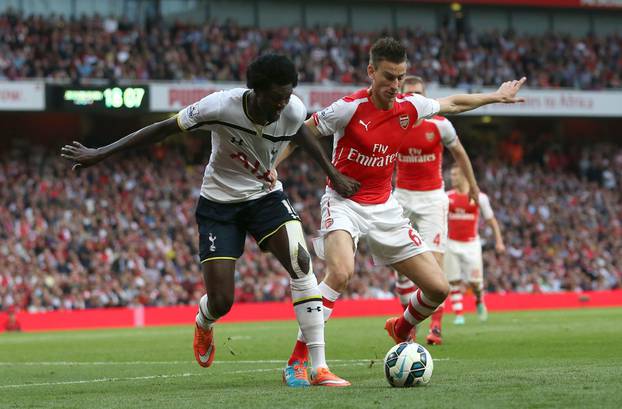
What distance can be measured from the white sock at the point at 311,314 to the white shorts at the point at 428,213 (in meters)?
4.91

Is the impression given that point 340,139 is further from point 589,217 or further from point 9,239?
point 589,217

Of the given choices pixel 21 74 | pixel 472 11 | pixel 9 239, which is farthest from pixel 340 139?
pixel 472 11

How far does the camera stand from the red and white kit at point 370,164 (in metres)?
9.52

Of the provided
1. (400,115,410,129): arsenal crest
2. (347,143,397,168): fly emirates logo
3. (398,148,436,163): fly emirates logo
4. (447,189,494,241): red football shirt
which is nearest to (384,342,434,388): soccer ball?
(347,143,397,168): fly emirates logo

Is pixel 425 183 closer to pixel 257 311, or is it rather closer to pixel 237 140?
pixel 237 140

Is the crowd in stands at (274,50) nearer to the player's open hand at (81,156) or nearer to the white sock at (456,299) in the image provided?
the white sock at (456,299)

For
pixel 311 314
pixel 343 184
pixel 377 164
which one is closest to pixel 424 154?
pixel 377 164

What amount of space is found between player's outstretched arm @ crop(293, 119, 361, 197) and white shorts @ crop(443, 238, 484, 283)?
1059cm

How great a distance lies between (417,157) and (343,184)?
4.48 meters

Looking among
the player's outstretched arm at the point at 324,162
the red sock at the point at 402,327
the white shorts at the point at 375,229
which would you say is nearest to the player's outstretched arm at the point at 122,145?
the player's outstretched arm at the point at 324,162

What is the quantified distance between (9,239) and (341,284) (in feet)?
70.5

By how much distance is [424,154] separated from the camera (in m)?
13.3

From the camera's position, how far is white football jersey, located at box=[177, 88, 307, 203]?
8.23 meters

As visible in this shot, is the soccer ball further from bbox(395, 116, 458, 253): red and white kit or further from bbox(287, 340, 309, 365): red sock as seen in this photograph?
bbox(395, 116, 458, 253): red and white kit
